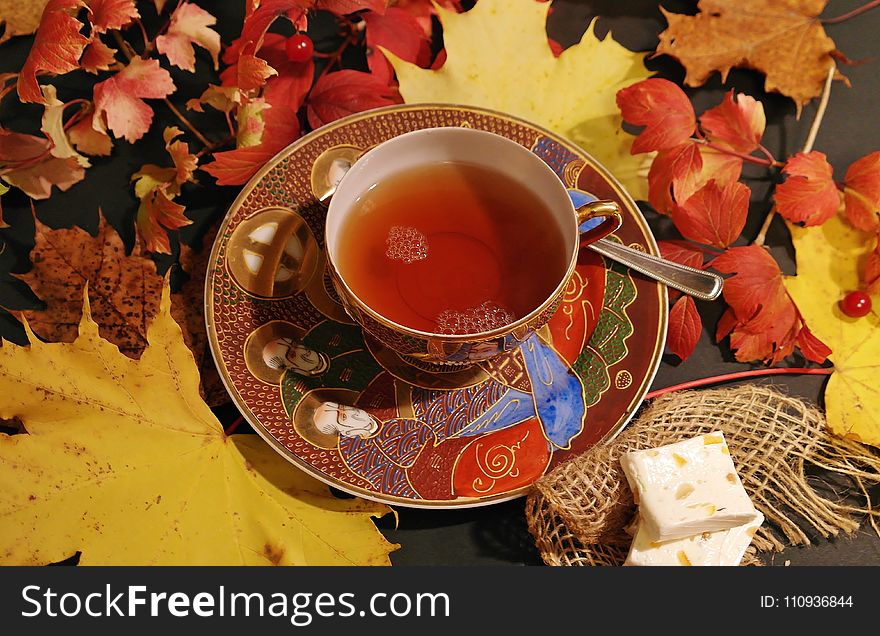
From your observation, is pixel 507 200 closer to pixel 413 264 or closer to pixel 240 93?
pixel 413 264

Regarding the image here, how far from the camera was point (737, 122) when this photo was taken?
0.95 meters

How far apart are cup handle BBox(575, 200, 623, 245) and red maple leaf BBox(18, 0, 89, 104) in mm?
558

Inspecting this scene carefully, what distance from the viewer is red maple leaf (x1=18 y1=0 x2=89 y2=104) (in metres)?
0.80

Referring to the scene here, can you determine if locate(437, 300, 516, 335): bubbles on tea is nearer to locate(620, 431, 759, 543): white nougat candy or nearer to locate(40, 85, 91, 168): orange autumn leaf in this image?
locate(620, 431, 759, 543): white nougat candy

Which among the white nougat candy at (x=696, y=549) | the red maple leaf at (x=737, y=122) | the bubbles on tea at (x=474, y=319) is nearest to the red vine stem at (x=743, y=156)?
the red maple leaf at (x=737, y=122)

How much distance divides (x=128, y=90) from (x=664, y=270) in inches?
26.6

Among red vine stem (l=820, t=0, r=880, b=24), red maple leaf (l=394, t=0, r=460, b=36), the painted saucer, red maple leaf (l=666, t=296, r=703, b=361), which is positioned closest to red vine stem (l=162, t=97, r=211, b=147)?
the painted saucer

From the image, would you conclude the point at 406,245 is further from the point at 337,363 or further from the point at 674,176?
the point at 674,176

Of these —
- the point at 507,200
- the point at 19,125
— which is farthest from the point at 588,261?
the point at 19,125

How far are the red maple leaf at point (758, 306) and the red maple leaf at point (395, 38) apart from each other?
18.2 inches

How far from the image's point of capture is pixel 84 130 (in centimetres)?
97

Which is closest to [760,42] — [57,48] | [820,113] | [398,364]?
[820,113]
